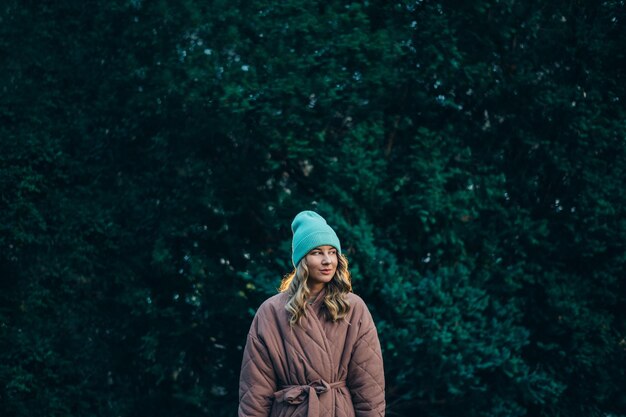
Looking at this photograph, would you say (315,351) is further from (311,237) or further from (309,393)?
(311,237)

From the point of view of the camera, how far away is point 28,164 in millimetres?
8391

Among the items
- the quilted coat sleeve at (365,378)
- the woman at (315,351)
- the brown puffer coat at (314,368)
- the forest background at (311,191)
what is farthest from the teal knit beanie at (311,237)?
Result: the forest background at (311,191)

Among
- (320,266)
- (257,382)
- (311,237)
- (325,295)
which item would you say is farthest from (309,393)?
(311,237)

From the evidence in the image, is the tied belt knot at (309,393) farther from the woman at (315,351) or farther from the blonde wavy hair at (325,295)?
the blonde wavy hair at (325,295)

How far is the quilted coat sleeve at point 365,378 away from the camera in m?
4.15

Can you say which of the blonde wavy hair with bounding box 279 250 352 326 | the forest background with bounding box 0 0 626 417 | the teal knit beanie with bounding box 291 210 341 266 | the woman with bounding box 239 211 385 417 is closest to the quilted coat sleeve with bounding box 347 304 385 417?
the woman with bounding box 239 211 385 417

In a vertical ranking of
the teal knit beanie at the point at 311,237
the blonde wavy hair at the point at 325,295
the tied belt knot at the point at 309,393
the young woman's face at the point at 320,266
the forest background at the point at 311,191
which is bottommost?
the tied belt knot at the point at 309,393

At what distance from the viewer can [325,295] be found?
422 centimetres

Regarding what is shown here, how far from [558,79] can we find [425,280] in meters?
2.17

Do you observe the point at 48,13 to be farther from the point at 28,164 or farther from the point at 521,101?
the point at 521,101

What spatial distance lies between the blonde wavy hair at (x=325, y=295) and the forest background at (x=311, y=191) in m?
2.89

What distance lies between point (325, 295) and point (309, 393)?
444 millimetres

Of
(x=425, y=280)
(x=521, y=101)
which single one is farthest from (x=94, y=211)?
(x=521, y=101)

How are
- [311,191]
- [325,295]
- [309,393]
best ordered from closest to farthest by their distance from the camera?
[309,393]
[325,295]
[311,191]
